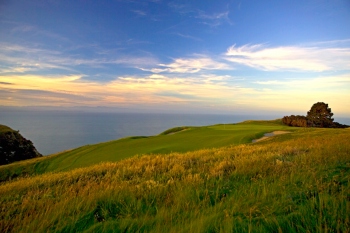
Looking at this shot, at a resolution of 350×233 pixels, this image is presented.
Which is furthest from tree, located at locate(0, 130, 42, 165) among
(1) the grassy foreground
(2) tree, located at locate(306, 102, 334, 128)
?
(2) tree, located at locate(306, 102, 334, 128)

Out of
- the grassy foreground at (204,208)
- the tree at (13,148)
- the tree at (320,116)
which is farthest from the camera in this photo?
the tree at (320,116)

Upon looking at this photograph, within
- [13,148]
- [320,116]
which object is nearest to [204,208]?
[13,148]

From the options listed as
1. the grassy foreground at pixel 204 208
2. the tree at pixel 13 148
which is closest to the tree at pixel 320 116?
the grassy foreground at pixel 204 208

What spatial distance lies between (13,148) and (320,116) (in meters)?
76.7

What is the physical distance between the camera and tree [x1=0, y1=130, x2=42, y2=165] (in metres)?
45.7

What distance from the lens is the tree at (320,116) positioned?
162 ft

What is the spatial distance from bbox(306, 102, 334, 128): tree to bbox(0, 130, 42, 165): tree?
226 ft

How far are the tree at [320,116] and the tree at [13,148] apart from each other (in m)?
68.9

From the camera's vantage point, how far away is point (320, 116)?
2013 inches

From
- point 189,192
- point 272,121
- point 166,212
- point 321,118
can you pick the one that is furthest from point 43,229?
point 321,118

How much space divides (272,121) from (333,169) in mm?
45527

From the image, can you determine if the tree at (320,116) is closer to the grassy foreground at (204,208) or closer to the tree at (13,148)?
the grassy foreground at (204,208)

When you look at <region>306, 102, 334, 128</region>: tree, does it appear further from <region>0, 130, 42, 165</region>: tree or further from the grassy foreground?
<region>0, 130, 42, 165</region>: tree

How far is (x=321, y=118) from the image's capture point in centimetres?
5066
